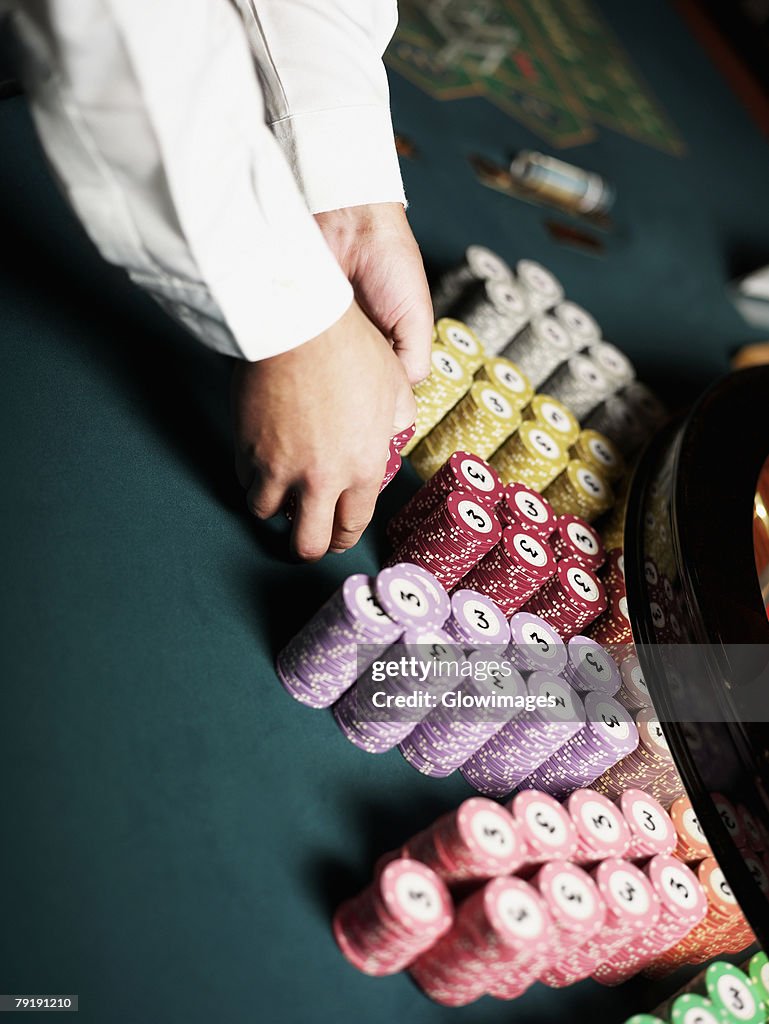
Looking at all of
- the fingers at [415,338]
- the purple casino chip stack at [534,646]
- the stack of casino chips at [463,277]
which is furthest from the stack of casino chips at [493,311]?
the purple casino chip stack at [534,646]

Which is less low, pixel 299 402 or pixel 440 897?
pixel 299 402

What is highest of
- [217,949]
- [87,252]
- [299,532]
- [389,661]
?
[87,252]

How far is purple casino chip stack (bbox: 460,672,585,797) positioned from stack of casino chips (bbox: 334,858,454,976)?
25cm

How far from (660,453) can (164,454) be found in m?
1.01

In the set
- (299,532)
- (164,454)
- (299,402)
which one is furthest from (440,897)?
(164,454)

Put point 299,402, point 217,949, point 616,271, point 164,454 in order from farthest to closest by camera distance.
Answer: point 616,271 → point 164,454 → point 299,402 → point 217,949

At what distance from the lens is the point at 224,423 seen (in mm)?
1553

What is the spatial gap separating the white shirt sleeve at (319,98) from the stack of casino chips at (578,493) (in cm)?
70

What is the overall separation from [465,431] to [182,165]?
0.92m

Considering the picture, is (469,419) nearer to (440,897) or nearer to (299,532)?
(299,532)

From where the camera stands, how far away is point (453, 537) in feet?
4.77

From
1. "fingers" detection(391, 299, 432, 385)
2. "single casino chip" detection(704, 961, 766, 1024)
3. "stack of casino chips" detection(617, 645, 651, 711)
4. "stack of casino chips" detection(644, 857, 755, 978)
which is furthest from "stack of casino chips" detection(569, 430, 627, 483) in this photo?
"single casino chip" detection(704, 961, 766, 1024)

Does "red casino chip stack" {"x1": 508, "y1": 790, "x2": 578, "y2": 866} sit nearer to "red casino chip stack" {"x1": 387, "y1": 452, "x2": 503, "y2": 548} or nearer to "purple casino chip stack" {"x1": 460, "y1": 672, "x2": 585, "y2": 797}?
"purple casino chip stack" {"x1": 460, "y1": 672, "x2": 585, "y2": 797}

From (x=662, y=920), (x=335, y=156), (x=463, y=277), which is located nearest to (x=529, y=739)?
(x=662, y=920)
